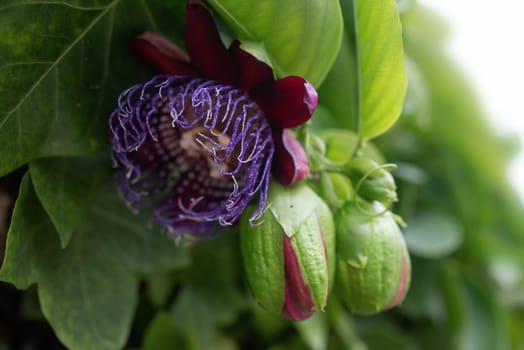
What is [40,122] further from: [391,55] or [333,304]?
[333,304]

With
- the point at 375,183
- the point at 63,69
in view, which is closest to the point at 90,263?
the point at 63,69

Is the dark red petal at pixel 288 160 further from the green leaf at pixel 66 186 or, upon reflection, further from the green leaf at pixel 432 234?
the green leaf at pixel 432 234

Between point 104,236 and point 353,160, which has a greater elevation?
point 353,160

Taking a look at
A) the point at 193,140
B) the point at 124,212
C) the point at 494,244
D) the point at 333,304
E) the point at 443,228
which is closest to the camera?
the point at 193,140

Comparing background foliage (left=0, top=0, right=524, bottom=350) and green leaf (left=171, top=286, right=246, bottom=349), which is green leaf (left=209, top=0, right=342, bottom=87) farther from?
green leaf (left=171, top=286, right=246, bottom=349)

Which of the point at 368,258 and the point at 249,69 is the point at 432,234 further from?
the point at 249,69

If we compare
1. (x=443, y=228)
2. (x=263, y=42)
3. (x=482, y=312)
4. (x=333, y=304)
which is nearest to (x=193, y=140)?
(x=263, y=42)
